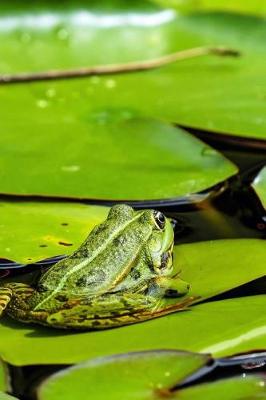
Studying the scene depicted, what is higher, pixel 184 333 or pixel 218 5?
pixel 218 5

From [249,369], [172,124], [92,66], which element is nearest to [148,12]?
[92,66]

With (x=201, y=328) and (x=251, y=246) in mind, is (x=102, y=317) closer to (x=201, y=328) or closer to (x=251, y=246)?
(x=201, y=328)

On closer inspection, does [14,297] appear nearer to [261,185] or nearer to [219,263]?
[219,263]

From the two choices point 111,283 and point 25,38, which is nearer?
point 111,283

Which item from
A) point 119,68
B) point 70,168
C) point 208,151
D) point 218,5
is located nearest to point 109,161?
point 70,168

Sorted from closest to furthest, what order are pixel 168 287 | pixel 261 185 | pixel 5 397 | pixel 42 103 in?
1. pixel 5 397
2. pixel 168 287
3. pixel 261 185
4. pixel 42 103

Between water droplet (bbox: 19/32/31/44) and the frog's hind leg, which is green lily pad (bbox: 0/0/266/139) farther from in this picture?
the frog's hind leg

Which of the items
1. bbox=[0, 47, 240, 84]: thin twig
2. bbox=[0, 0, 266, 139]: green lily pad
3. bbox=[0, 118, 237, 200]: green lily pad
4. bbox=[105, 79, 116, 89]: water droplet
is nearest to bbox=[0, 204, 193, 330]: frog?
bbox=[0, 118, 237, 200]: green lily pad
